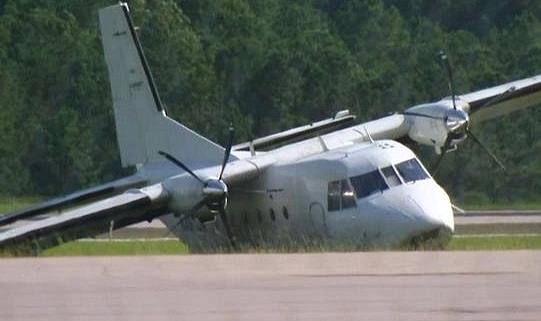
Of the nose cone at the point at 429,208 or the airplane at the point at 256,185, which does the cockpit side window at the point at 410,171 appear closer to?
the airplane at the point at 256,185

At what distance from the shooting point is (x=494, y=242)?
28250 mm

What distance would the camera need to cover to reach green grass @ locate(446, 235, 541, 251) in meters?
26.5

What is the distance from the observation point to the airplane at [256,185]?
22047mm

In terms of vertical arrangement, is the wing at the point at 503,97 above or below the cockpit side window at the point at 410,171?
below

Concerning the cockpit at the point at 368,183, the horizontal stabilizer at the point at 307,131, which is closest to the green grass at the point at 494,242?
the horizontal stabilizer at the point at 307,131

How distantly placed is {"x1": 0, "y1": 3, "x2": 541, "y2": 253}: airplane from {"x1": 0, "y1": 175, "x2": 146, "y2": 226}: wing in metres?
0.02

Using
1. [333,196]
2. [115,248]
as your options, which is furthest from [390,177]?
[115,248]

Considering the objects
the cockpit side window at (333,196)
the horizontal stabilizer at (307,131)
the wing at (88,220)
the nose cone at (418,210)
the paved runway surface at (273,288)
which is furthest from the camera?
the horizontal stabilizer at (307,131)

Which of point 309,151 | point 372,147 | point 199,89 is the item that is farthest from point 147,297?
point 199,89

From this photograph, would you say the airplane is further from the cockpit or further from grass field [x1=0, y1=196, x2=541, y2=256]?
grass field [x1=0, y1=196, x2=541, y2=256]

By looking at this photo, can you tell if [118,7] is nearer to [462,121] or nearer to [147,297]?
[462,121]

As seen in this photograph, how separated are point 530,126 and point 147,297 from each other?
35805 mm

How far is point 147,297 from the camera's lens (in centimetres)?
1115

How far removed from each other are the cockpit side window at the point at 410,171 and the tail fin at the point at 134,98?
436 centimetres
